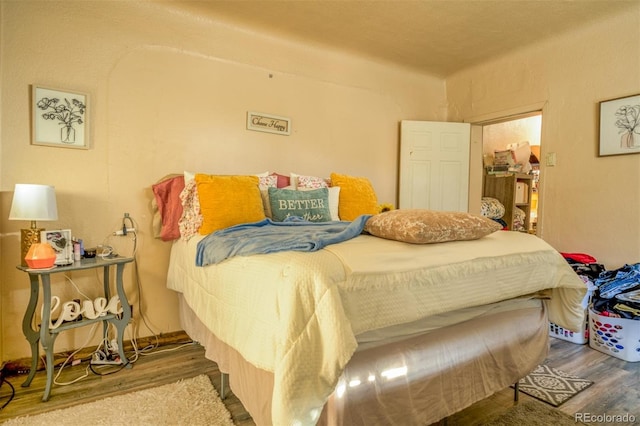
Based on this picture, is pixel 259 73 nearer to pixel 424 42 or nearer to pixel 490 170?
pixel 424 42

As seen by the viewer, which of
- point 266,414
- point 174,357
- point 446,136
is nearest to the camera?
point 266,414

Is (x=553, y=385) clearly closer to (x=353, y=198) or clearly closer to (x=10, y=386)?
(x=353, y=198)

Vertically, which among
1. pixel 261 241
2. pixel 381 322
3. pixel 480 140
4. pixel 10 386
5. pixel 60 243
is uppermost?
pixel 480 140

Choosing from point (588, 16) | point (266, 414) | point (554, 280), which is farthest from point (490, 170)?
point (266, 414)

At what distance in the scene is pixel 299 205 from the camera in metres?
2.29

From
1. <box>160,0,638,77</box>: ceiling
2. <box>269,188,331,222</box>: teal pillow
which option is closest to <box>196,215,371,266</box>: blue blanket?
<box>269,188,331,222</box>: teal pillow

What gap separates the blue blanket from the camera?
4.00 ft

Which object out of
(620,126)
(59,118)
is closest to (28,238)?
(59,118)

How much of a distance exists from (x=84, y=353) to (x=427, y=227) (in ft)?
7.62

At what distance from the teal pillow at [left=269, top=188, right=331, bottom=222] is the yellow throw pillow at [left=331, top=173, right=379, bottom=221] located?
23cm

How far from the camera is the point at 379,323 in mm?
1050

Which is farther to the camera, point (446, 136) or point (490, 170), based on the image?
point (490, 170)

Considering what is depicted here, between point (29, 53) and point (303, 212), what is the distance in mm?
1956

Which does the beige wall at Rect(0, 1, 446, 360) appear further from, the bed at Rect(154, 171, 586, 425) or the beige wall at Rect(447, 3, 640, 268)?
the beige wall at Rect(447, 3, 640, 268)
